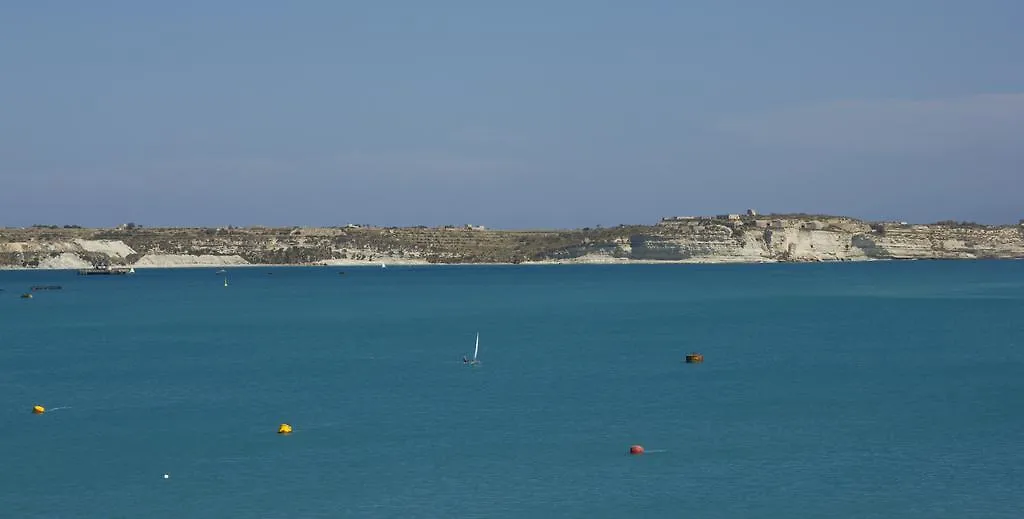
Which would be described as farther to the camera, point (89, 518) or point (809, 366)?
point (809, 366)

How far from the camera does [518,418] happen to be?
123 ft

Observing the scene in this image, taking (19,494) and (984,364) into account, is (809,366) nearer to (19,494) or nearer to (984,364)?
(984,364)

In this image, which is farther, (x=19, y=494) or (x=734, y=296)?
(x=734, y=296)

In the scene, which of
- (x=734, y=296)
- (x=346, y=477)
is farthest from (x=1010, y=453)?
(x=734, y=296)

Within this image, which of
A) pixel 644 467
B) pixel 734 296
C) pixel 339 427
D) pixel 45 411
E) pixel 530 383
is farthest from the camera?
pixel 734 296

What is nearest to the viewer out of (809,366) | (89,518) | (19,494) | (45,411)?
(89,518)

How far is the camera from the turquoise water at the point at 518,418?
26.9 meters

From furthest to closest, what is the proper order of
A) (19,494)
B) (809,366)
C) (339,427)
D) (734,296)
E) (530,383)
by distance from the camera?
(734,296) < (809,366) < (530,383) < (339,427) < (19,494)

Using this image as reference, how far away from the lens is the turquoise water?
1061 inches

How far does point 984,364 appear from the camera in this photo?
5238 centimetres

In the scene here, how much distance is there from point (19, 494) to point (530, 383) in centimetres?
2217

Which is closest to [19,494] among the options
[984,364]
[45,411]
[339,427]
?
[339,427]

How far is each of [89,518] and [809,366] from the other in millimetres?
33780

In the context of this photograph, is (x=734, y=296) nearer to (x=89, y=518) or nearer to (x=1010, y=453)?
(x=1010, y=453)
